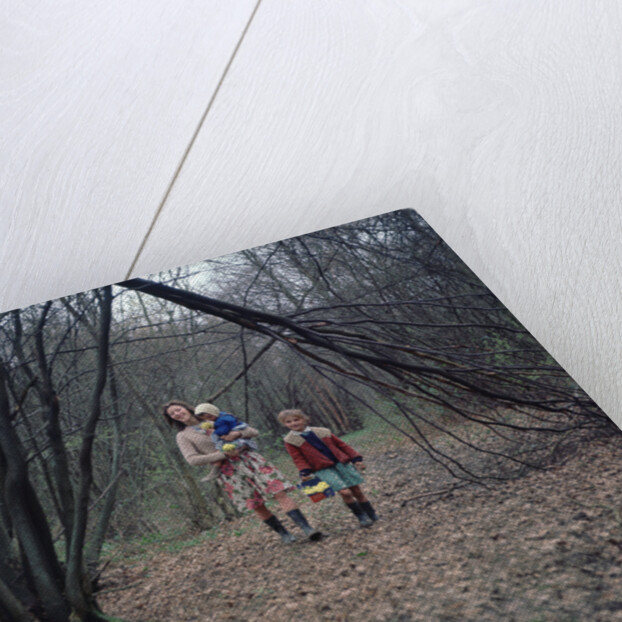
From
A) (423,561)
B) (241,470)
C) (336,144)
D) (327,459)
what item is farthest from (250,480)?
(336,144)

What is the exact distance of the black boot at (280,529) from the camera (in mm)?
1269

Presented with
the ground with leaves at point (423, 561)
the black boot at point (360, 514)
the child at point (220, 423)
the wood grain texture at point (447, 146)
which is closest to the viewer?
the ground with leaves at point (423, 561)

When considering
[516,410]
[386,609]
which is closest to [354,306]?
[516,410]

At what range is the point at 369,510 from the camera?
4.21 feet

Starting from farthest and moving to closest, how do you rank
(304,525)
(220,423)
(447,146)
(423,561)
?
(447,146), (220,423), (304,525), (423,561)

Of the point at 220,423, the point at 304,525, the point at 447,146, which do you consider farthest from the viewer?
the point at 447,146

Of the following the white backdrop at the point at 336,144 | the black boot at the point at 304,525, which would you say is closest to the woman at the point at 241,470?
the black boot at the point at 304,525

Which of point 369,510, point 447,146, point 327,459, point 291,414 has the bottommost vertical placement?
point 369,510

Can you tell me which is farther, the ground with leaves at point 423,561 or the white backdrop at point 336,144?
the white backdrop at point 336,144

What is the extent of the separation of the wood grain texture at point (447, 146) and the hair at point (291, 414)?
0.52 meters

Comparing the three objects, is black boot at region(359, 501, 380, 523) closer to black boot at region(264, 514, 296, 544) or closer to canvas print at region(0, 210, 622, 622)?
canvas print at region(0, 210, 622, 622)

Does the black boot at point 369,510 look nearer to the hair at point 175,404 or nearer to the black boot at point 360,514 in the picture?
the black boot at point 360,514

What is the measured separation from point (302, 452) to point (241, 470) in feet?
0.35

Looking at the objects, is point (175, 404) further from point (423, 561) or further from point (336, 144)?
point (336, 144)
